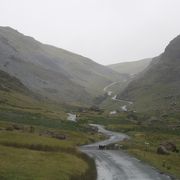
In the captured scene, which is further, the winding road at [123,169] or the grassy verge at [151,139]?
the grassy verge at [151,139]

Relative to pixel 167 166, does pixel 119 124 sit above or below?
above

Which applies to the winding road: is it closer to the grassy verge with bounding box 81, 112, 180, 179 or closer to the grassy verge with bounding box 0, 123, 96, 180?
the grassy verge with bounding box 0, 123, 96, 180

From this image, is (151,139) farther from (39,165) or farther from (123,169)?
(39,165)

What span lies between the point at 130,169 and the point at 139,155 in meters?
21.9

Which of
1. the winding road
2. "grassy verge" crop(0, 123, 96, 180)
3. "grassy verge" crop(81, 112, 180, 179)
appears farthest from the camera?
"grassy verge" crop(81, 112, 180, 179)

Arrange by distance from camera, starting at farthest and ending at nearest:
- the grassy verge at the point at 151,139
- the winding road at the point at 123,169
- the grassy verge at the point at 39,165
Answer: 1. the grassy verge at the point at 151,139
2. the winding road at the point at 123,169
3. the grassy verge at the point at 39,165

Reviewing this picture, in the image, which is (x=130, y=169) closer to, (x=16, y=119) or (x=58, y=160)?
(x=58, y=160)

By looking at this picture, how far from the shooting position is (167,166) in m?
71.2

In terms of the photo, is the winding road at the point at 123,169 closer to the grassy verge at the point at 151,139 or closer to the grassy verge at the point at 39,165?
the grassy verge at the point at 39,165

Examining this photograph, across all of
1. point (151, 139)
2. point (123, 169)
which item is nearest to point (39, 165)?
point (123, 169)

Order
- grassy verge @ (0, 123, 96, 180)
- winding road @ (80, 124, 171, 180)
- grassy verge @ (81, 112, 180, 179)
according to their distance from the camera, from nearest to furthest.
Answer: grassy verge @ (0, 123, 96, 180) → winding road @ (80, 124, 171, 180) → grassy verge @ (81, 112, 180, 179)

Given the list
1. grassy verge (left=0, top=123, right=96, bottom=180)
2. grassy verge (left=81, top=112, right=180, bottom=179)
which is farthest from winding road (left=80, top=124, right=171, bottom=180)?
grassy verge (left=81, top=112, right=180, bottom=179)

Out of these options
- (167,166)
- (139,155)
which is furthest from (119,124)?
Result: (167,166)

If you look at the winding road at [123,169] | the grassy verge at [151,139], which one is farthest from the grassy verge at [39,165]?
the grassy verge at [151,139]
